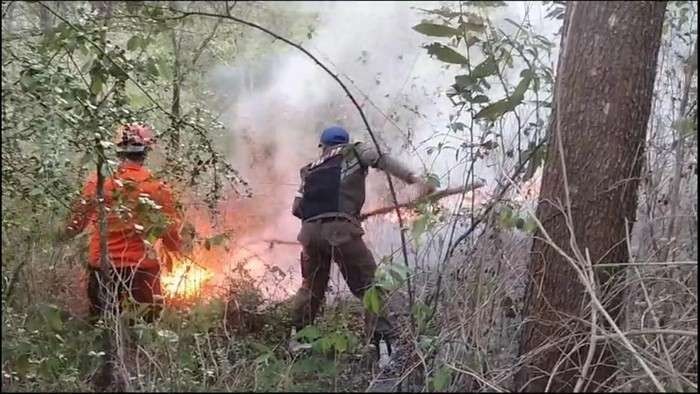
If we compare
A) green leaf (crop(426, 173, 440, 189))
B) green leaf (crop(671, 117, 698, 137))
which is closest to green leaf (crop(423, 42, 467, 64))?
green leaf (crop(426, 173, 440, 189))

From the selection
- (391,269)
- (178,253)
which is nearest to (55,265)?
(178,253)

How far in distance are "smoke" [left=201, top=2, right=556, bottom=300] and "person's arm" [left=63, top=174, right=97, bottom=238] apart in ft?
9.11

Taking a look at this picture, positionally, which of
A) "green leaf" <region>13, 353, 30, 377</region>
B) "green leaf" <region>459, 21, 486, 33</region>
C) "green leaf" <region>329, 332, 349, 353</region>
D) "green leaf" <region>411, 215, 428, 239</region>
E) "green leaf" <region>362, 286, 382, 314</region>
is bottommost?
"green leaf" <region>13, 353, 30, 377</region>

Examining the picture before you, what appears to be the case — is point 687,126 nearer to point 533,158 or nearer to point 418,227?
point 533,158

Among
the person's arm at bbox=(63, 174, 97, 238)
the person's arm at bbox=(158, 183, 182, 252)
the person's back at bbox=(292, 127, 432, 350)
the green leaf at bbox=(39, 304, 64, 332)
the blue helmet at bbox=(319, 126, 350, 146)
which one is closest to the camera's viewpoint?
the green leaf at bbox=(39, 304, 64, 332)

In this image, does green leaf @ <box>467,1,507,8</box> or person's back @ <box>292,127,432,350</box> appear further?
person's back @ <box>292,127,432,350</box>

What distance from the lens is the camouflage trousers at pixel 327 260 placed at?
520 centimetres

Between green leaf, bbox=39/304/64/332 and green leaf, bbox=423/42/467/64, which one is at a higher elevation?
green leaf, bbox=423/42/467/64

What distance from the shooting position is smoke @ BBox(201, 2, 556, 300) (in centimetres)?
796

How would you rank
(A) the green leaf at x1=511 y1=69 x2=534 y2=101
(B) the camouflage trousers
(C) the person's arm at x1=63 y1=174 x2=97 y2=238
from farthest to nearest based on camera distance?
(B) the camouflage trousers < (C) the person's arm at x1=63 y1=174 x2=97 y2=238 < (A) the green leaf at x1=511 y1=69 x2=534 y2=101

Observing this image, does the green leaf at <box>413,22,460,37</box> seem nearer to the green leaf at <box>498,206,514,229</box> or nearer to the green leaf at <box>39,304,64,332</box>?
the green leaf at <box>498,206,514,229</box>

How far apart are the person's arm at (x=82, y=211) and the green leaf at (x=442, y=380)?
1998mm

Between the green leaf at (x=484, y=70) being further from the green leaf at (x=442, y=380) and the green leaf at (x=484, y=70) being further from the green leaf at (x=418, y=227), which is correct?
the green leaf at (x=442, y=380)

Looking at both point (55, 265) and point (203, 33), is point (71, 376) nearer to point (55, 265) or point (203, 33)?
point (55, 265)
